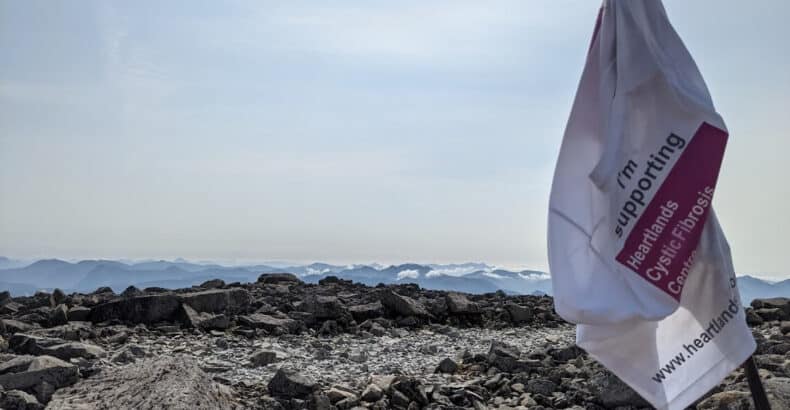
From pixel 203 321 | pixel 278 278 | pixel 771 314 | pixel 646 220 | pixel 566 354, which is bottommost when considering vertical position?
pixel 566 354

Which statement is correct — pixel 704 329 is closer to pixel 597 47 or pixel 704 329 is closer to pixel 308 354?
pixel 597 47

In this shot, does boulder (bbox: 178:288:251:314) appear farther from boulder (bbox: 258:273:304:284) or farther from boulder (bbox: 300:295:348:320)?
boulder (bbox: 258:273:304:284)

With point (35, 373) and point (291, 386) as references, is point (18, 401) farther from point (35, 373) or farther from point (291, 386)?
point (291, 386)

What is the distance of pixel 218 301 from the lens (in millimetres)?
10953

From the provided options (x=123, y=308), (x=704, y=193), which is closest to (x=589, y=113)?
(x=704, y=193)

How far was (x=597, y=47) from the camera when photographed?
3.23 metres

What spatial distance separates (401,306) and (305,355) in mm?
3285

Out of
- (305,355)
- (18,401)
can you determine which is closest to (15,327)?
(18,401)

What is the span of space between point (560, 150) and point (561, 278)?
25.5 inches

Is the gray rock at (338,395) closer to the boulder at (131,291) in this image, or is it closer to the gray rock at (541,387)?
the gray rock at (541,387)

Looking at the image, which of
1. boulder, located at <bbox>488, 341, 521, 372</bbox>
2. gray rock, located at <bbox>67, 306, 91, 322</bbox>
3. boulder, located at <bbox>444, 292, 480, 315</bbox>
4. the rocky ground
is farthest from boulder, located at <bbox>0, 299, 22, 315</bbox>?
boulder, located at <bbox>488, 341, 521, 372</bbox>

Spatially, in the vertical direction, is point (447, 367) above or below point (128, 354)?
below

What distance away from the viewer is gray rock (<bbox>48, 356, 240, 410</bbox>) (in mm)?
5801

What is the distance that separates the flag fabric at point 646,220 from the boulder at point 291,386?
4110 millimetres
